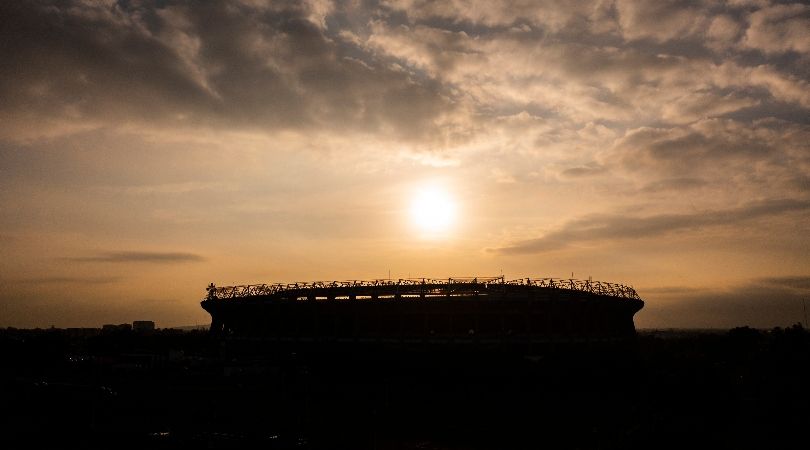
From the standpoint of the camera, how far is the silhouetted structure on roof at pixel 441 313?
66.0 m

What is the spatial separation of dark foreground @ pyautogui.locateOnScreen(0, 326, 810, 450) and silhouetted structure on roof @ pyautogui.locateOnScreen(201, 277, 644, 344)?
2083mm

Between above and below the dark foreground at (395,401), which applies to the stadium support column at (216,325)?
above

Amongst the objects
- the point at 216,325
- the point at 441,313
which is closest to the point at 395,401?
the point at 441,313

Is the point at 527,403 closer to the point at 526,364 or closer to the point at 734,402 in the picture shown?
the point at 526,364

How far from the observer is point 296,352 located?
72.8m

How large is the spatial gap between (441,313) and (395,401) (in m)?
12.9

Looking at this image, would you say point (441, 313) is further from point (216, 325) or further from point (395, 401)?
point (216, 325)

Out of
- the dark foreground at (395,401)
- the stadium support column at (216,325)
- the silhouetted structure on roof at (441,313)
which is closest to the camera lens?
the dark foreground at (395,401)

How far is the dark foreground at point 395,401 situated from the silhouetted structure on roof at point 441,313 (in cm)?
208

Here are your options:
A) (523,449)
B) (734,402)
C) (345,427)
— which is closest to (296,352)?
(345,427)

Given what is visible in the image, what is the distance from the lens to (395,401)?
5919 centimetres

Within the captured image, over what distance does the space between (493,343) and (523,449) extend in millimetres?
20860

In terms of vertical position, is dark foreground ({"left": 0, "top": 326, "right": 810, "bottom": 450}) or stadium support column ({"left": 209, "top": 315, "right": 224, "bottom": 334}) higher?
stadium support column ({"left": 209, "top": 315, "right": 224, "bottom": 334})

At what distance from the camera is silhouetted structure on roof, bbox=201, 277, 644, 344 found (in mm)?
66000
